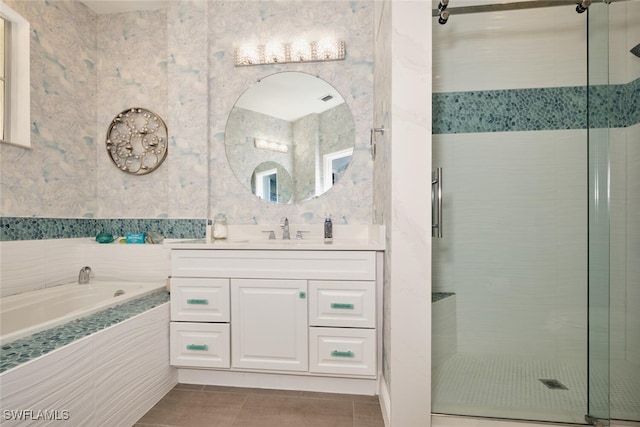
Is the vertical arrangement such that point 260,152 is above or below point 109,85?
below

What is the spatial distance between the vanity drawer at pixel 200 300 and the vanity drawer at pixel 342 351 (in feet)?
1.75

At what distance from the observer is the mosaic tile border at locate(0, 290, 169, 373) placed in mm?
1122

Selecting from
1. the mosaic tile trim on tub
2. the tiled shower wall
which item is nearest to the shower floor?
the tiled shower wall

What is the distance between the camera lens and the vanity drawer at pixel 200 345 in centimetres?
187

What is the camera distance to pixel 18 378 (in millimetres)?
1043

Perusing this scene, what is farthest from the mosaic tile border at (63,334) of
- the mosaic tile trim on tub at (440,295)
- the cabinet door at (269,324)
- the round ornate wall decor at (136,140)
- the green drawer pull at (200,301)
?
the mosaic tile trim on tub at (440,295)

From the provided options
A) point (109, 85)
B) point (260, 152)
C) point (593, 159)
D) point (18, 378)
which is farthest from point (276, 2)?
point (18, 378)

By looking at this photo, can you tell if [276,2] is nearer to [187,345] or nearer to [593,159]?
[593,159]

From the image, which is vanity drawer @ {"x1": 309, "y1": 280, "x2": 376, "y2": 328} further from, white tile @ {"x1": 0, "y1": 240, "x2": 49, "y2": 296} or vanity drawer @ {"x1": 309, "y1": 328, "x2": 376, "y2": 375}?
white tile @ {"x1": 0, "y1": 240, "x2": 49, "y2": 296}

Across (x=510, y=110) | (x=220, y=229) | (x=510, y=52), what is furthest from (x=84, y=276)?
(x=510, y=52)

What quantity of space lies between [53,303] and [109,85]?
5.53 ft

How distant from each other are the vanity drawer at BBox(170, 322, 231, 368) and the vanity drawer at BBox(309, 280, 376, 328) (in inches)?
20.6

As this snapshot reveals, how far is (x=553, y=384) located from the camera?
A: 65.7 inches

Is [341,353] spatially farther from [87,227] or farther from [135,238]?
[87,227]
